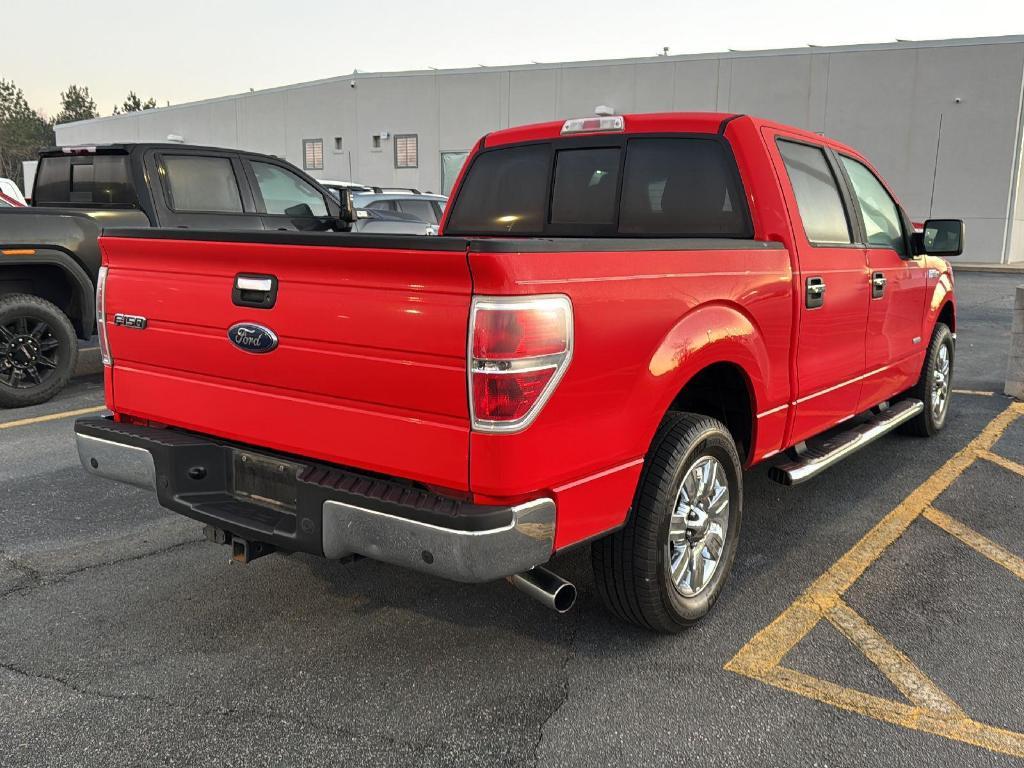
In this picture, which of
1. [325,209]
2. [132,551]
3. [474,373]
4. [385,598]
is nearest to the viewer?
[474,373]

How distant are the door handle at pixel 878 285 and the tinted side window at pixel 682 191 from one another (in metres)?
1.17

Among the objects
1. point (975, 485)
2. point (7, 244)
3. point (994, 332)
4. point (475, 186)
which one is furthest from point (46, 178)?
point (994, 332)

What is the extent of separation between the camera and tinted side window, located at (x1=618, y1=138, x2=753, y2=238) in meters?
3.87

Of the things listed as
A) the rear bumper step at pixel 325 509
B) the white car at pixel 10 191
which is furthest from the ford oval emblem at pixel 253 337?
the white car at pixel 10 191

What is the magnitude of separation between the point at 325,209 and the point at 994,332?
928 centimetres

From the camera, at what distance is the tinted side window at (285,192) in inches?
320

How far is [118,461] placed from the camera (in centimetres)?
319

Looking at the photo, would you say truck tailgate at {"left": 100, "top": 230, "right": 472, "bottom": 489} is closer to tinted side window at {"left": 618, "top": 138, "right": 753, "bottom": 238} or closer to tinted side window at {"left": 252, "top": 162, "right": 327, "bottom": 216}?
tinted side window at {"left": 618, "top": 138, "right": 753, "bottom": 238}

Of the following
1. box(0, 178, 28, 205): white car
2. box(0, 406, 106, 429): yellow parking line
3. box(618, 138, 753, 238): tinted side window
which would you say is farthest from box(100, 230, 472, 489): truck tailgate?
box(0, 178, 28, 205): white car

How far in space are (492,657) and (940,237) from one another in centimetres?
386

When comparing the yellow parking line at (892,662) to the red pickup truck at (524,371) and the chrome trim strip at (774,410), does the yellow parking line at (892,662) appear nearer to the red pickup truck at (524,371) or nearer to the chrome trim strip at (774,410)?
the red pickup truck at (524,371)

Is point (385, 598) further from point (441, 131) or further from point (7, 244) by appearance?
point (441, 131)

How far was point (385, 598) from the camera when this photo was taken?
3.53m

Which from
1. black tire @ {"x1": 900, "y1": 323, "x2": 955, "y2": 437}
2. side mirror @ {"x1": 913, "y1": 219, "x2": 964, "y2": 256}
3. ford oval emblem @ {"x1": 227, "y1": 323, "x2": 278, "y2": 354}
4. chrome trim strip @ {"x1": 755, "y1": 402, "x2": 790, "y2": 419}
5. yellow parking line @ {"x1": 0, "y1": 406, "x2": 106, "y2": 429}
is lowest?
yellow parking line @ {"x1": 0, "y1": 406, "x2": 106, "y2": 429}
